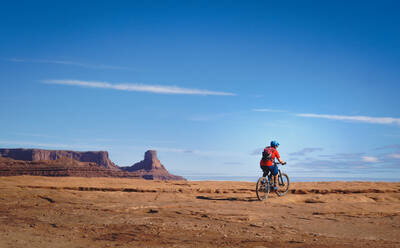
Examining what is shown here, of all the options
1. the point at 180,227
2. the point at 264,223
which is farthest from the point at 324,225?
the point at 180,227

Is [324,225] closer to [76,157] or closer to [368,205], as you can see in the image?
[368,205]

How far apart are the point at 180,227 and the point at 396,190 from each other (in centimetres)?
1252

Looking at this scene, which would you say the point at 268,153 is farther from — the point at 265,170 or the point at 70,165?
the point at 70,165

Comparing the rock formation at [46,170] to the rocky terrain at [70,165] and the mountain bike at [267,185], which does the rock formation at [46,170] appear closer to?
the rocky terrain at [70,165]

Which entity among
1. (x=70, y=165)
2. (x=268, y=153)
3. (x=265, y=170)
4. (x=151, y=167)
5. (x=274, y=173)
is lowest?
(x=151, y=167)

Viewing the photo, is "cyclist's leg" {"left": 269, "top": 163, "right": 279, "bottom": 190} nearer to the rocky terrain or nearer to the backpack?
the backpack

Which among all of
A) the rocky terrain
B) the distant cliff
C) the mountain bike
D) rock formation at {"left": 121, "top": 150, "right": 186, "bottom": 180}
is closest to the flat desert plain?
the mountain bike

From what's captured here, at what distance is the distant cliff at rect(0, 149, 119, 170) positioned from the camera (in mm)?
129250

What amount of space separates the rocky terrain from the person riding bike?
275 feet

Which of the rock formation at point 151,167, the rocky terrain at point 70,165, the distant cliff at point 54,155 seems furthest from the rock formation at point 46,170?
the rock formation at point 151,167

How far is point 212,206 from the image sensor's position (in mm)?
10148

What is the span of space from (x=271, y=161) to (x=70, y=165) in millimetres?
99374

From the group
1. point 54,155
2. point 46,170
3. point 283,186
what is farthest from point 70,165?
point 283,186

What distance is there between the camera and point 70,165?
103000 mm
